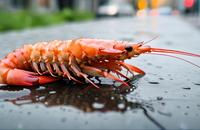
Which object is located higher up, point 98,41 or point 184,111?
point 98,41

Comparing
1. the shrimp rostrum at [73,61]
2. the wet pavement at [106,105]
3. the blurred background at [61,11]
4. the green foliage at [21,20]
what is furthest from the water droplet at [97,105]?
the green foliage at [21,20]

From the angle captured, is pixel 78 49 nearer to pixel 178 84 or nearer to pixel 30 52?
pixel 30 52

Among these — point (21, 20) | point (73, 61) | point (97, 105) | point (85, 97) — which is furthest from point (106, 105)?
point (21, 20)

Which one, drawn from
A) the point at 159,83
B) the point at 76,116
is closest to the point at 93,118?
the point at 76,116

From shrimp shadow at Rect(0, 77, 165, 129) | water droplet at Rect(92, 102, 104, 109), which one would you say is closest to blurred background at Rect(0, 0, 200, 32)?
shrimp shadow at Rect(0, 77, 165, 129)

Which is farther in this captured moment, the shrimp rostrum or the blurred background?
the blurred background

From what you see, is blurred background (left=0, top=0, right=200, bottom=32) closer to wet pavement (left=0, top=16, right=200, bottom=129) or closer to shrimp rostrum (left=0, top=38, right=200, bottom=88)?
shrimp rostrum (left=0, top=38, right=200, bottom=88)

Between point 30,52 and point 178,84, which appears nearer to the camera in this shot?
point 178,84
